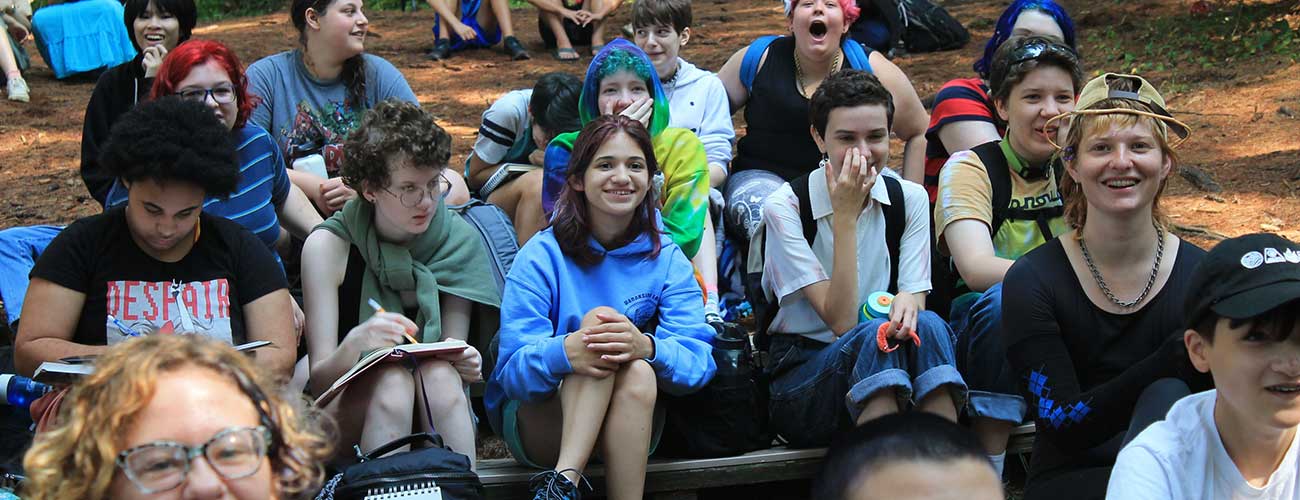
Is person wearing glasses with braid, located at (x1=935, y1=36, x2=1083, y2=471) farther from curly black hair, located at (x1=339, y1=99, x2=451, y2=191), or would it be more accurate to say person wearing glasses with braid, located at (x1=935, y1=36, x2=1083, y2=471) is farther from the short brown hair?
curly black hair, located at (x1=339, y1=99, x2=451, y2=191)

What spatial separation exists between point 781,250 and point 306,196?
168 centimetres

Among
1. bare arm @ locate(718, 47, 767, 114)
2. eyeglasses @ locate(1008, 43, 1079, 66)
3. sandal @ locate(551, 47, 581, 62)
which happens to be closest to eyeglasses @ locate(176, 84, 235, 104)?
bare arm @ locate(718, 47, 767, 114)

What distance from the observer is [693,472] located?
3.66 metres

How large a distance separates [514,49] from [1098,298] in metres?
6.04

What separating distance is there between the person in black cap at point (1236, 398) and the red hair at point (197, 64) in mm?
2841

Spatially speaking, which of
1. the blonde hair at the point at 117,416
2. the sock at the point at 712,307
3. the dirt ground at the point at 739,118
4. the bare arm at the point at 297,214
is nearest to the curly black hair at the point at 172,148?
the bare arm at the point at 297,214

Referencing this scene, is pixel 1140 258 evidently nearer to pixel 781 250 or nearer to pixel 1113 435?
pixel 1113 435

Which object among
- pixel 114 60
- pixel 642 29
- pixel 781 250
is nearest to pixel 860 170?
pixel 781 250

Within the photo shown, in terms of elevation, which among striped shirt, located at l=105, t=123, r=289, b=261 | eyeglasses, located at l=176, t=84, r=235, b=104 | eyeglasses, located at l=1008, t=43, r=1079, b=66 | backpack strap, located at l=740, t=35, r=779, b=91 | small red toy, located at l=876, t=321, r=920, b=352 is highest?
eyeglasses, located at l=1008, t=43, r=1079, b=66

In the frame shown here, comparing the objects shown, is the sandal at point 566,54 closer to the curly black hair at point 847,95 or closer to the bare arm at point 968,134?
the bare arm at point 968,134

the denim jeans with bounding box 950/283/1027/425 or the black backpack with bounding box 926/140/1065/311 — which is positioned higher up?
the black backpack with bounding box 926/140/1065/311

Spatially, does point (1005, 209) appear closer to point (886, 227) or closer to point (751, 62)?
point (886, 227)

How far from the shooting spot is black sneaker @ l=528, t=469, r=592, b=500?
10.7ft

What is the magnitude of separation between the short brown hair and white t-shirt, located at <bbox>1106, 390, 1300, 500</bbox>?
288cm
